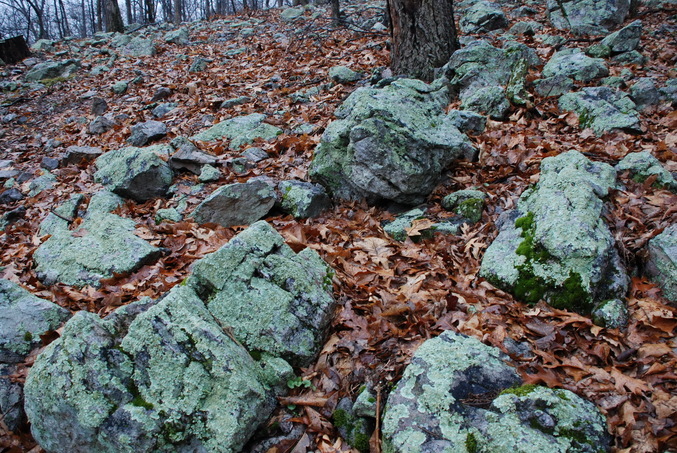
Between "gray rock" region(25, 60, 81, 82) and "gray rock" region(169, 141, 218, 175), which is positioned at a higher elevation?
"gray rock" region(25, 60, 81, 82)

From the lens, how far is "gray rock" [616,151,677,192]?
15.4 feet

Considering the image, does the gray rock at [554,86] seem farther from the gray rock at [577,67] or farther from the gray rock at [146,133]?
the gray rock at [146,133]

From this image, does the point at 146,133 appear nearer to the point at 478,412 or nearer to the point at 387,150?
the point at 387,150

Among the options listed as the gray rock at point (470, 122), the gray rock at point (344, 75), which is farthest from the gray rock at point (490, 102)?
the gray rock at point (344, 75)

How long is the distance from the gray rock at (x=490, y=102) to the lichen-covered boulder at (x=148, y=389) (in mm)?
5821

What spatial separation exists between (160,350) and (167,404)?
353 millimetres

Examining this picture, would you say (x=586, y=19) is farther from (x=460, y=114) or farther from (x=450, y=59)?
(x=460, y=114)

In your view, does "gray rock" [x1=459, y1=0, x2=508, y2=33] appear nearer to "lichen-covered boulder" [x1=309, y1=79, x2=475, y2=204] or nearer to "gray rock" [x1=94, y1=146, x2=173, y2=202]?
"lichen-covered boulder" [x1=309, y1=79, x2=475, y2=204]

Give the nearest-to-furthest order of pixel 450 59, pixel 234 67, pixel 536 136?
pixel 536 136, pixel 450 59, pixel 234 67

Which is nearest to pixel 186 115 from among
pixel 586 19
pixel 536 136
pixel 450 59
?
pixel 450 59

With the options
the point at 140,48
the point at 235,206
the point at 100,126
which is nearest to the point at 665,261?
the point at 235,206

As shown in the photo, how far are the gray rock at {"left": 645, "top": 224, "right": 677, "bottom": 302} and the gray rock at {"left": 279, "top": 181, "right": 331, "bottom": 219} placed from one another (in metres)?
3.51

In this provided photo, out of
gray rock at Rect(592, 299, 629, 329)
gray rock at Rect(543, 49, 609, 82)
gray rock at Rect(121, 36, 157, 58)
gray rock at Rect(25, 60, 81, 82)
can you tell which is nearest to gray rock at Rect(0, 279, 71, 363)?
gray rock at Rect(592, 299, 629, 329)

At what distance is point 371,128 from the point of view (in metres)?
5.14
